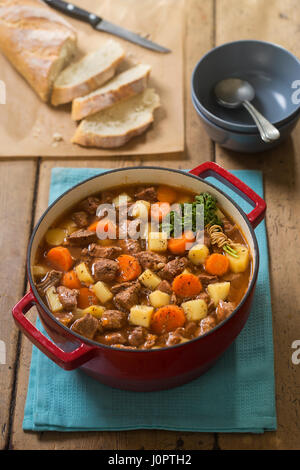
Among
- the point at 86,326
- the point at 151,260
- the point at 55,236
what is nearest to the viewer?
the point at 86,326

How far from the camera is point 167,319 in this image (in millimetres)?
2451

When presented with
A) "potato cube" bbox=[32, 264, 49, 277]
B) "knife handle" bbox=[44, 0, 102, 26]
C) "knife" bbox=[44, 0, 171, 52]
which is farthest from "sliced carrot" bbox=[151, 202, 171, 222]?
"knife handle" bbox=[44, 0, 102, 26]

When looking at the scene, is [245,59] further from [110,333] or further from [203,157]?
[110,333]

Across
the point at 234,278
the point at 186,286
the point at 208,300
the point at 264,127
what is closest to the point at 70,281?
the point at 186,286

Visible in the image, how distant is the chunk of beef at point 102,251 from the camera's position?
266 cm

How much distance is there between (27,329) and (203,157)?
5.29 ft

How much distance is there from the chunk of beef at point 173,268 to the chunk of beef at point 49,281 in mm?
461

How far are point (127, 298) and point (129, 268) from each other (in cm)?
18

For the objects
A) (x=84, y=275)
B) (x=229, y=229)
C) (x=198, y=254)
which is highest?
(x=229, y=229)

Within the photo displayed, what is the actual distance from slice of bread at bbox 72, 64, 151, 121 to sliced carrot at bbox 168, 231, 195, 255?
121cm

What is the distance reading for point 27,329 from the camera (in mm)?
2318

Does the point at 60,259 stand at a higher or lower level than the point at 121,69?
lower

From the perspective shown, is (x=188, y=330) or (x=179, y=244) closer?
(x=188, y=330)

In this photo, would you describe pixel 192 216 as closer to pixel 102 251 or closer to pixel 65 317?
pixel 102 251
